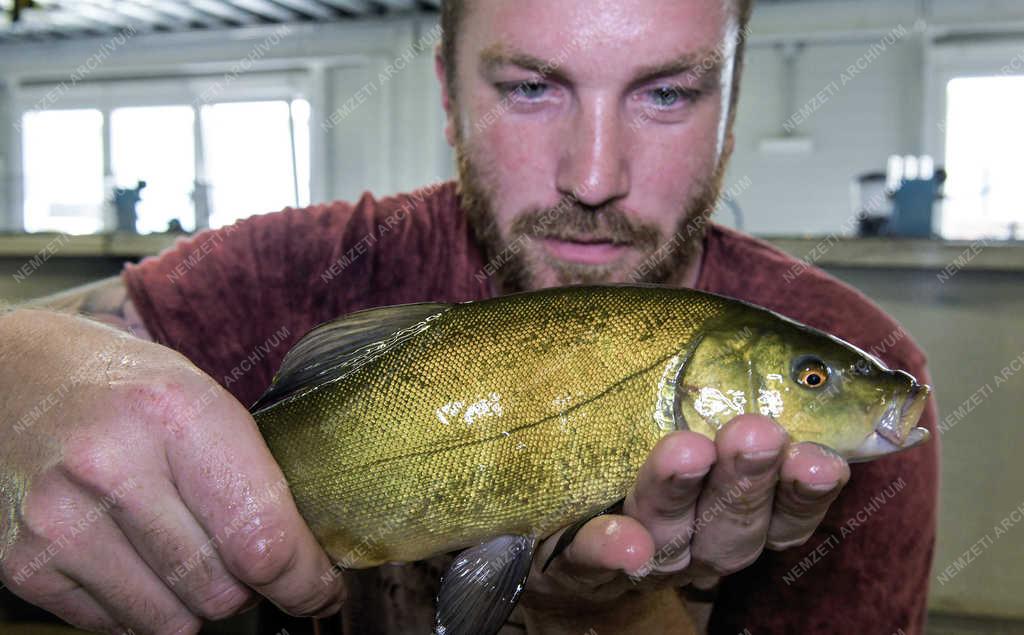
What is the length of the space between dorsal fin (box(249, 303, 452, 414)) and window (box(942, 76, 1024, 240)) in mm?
6902

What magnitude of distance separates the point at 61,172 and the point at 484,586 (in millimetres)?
10590

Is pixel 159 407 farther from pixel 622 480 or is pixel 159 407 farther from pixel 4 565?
pixel 622 480

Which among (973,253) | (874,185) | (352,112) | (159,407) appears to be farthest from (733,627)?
(352,112)

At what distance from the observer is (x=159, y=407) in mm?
881

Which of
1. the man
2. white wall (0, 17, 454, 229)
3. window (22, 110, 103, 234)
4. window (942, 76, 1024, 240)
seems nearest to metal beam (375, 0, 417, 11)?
white wall (0, 17, 454, 229)

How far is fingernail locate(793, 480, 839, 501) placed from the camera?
83 cm

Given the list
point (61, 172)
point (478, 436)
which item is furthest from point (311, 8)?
point (478, 436)

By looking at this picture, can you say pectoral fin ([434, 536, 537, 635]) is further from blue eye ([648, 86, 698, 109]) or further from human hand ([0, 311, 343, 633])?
blue eye ([648, 86, 698, 109])

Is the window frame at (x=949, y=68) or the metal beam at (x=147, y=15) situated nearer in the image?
the window frame at (x=949, y=68)

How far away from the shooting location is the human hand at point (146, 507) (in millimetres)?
871

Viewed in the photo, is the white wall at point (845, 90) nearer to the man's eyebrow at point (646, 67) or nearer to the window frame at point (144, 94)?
the window frame at point (144, 94)

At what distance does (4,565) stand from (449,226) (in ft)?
3.30

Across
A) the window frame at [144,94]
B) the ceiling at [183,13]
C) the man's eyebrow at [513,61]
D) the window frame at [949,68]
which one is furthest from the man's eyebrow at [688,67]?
the window frame at [144,94]

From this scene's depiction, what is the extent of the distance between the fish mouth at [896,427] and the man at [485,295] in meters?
0.08
